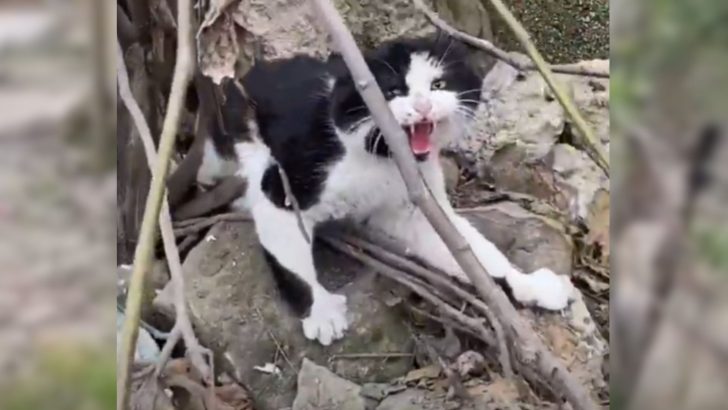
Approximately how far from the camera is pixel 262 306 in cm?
101

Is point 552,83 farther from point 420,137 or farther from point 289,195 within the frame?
point 289,195

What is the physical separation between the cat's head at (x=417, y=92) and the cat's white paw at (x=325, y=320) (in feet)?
0.56

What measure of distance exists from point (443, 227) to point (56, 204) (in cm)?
42

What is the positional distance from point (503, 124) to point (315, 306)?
29 centimetres

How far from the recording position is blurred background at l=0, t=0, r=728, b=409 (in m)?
0.98

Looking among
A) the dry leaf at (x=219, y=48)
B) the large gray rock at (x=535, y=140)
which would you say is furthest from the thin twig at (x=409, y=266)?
the dry leaf at (x=219, y=48)

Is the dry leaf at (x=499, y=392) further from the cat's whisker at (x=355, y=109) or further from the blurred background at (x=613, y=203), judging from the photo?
the cat's whisker at (x=355, y=109)

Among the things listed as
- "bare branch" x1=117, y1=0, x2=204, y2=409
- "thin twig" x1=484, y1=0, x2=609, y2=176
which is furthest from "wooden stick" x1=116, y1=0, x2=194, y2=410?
"thin twig" x1=484, y1=0, x2=609, y2=176

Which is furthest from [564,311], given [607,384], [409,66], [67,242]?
[67,242]

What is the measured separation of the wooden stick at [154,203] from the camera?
0.96 metres

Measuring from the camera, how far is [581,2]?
1.03 metres

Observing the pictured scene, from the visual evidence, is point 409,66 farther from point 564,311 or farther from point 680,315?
point 680,315

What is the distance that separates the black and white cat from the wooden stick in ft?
0.17

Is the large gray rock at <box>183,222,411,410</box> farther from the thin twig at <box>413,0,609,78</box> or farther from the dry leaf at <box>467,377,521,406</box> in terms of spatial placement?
the thin twig at <box>413,0,609,78</box>
